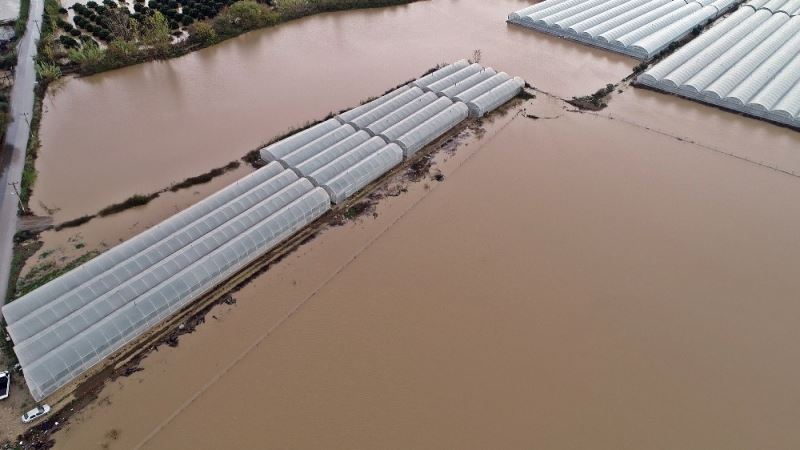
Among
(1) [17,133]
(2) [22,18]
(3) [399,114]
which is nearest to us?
(1) [17,133]

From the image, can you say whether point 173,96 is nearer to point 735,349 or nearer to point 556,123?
point 556,123

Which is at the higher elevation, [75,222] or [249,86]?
[249,86]

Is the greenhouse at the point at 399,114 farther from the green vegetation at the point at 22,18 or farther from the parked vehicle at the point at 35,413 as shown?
the green vegetation at the point at 22,18

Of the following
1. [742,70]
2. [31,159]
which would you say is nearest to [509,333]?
[31,159]

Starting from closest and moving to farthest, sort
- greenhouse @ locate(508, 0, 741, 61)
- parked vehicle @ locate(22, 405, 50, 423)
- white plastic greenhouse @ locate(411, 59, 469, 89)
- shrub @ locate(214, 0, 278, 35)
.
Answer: parked vehicle @ locate(22, 405, 50, 423) → white plastic greenhouse @ locate(411, 59, 469, 89) → shrub @ locate(214, 0, 278, 35) → greenhouse @ locate(508, 0, 741, 61)

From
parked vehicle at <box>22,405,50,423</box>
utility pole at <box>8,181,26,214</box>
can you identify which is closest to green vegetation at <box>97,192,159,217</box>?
utility pole at <box>8,181,26,214</box>

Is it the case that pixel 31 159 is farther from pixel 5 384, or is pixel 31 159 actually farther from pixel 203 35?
pixel 203 35

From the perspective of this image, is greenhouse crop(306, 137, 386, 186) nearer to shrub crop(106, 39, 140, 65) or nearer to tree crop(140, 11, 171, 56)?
tree crop(140, 11, 171, 56)

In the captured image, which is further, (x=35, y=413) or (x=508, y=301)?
(x=508, y=301)
